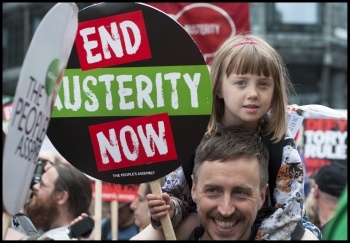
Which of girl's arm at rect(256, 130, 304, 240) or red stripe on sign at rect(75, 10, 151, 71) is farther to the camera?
girl's arm at rect(256, 130, 304, 240)

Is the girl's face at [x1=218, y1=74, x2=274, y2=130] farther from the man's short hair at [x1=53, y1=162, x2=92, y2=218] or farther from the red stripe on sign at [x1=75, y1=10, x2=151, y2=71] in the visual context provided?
the man's short hair at [x1=53, y1=162, x2=92, y2=218]

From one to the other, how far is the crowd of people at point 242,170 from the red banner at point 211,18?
528cm

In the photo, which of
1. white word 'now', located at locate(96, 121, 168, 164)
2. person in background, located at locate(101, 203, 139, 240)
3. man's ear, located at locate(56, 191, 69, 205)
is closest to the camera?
white word 'now', located at locate(96, 121, 168, 164)

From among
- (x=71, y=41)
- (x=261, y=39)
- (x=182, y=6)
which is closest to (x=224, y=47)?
(x=261, y=39)

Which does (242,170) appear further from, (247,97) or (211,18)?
(211,18)

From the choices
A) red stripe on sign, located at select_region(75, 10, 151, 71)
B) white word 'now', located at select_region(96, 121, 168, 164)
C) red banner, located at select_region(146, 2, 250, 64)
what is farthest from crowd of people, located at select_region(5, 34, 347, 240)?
red banner, located at select_region(146, 2, 250, 64)

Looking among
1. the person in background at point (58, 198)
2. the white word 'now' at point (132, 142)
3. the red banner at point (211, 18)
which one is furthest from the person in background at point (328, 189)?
the white word 'now' at point (132, 142)

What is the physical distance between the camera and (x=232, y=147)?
3742mm

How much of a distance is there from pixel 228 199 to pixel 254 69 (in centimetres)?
52

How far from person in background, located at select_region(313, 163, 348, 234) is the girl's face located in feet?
10.1

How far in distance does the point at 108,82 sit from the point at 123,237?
480 centimetres

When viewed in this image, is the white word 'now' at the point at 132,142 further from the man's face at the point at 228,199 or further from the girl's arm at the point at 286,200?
the girl's arm at the point at 286,200

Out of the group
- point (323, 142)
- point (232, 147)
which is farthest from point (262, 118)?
point (323, 142)

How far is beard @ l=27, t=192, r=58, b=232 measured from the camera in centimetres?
571
